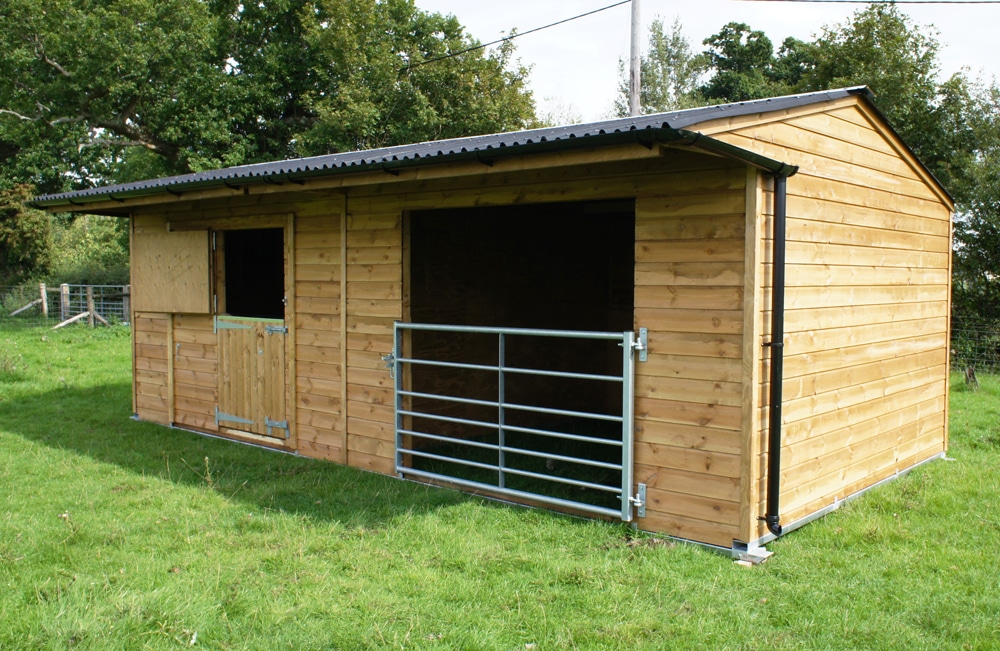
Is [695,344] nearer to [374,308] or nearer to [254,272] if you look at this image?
[374,308]

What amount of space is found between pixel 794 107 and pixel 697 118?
3.63 ft

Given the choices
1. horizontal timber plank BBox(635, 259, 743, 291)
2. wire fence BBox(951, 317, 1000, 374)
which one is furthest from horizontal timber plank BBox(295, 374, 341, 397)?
wire fence BBox(951, 317, 1000, 374)

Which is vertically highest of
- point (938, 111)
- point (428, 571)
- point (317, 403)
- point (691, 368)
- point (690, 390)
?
point (938, 111)

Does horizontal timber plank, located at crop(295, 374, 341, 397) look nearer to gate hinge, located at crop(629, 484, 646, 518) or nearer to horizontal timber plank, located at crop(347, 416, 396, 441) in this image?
horizontal timber plank, located at crop(347, 416, 396, 441)

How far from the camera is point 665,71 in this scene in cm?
3325

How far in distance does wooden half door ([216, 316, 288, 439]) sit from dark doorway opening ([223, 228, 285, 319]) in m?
1.02

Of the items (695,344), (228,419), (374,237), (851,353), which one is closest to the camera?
(695,344)

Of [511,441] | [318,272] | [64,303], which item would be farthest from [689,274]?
[64,303]

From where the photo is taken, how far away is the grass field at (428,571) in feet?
11.6

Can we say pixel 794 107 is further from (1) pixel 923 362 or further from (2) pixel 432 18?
(2) pixel 432 18

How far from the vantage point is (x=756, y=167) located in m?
4.43

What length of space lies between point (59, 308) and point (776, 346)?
56.9 feet

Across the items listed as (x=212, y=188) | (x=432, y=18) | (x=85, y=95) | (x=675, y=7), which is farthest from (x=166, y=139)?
(x=675, y=7)

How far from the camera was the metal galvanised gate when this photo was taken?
4.81m
